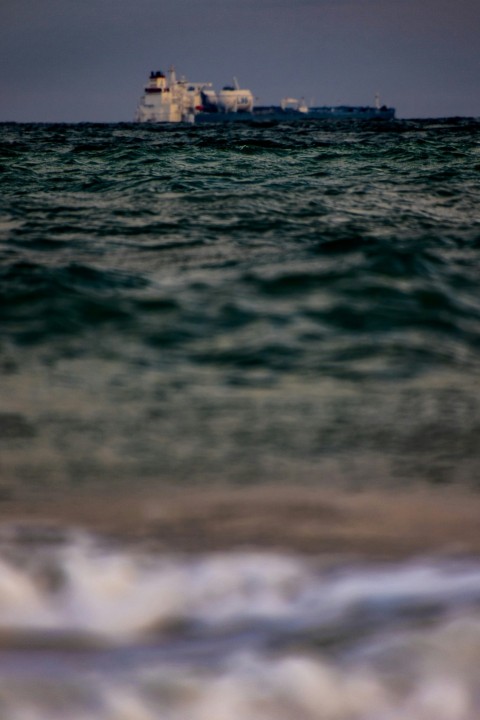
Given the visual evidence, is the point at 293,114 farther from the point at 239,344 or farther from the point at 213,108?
the point at 239,344

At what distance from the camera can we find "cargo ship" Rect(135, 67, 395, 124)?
266ft

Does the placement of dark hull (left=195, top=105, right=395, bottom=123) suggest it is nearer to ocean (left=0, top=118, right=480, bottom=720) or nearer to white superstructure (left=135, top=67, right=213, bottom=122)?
white superstructure (left=135, top=67, right=213, bottom=122)

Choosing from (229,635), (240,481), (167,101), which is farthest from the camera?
(167,101)

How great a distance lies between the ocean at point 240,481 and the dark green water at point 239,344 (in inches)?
0.4

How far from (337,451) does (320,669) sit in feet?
2.65

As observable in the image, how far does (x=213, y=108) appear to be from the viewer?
289 ft

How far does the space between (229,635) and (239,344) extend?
1555mm

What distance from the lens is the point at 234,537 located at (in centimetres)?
146

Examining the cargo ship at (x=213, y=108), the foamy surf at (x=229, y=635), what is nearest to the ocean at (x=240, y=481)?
the foamy surf at (x=229, y=635)

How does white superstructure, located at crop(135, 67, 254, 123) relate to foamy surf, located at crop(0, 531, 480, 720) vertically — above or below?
above

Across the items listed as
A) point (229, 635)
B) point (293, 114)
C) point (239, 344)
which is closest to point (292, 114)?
point (293, 114)

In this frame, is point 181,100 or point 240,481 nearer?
point 240,481

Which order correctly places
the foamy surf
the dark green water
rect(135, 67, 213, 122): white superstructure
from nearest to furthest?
the foamy surf → the dark green water → rect(135, 67, 213, 122): white superstructure

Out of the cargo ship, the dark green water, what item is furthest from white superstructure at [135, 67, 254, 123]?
Result: the dark green water
